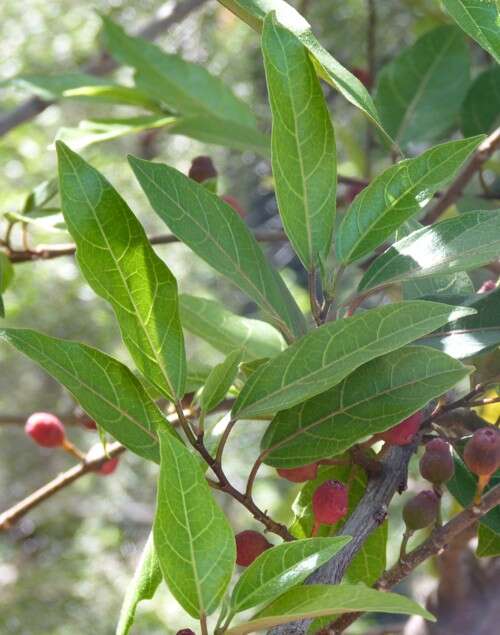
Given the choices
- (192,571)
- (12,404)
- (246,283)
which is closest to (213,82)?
(246,283)

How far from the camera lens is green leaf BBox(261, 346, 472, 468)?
52 centimetres

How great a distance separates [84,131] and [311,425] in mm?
502

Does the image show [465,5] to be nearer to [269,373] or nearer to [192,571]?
[269,373]

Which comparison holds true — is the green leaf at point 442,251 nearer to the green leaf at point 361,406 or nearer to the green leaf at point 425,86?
the green leaf at point 361,406

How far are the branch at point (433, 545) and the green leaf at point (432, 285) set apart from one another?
0.18 m

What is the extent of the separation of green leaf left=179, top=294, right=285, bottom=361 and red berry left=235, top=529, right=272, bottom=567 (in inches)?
7.3

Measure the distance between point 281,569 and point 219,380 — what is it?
0.13 m

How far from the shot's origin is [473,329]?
1.98 ft

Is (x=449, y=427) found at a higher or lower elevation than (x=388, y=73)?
lower

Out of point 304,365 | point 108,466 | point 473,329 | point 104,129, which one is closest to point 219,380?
point 304,365

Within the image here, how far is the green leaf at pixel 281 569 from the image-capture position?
46 centimetres

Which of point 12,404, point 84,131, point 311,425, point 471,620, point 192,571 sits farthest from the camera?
point 12,404

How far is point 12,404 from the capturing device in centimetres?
261

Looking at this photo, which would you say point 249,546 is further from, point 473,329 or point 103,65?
point 103,65
